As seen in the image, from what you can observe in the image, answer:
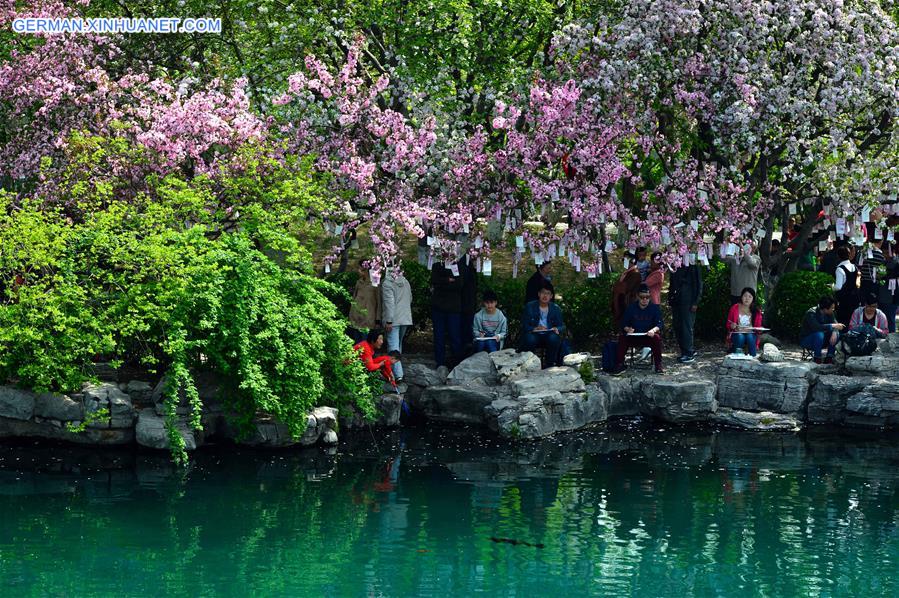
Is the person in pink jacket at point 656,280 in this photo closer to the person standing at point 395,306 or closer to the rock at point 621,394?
the rock at point 621,394

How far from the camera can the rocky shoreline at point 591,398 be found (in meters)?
19.1

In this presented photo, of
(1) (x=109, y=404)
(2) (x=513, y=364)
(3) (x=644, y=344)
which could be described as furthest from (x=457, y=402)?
(1) (x=109, y=404)

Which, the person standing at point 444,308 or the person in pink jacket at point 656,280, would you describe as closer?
the person standing at point 444,308

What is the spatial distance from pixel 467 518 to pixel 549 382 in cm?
432

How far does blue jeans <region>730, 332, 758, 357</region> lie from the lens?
69.1 feet

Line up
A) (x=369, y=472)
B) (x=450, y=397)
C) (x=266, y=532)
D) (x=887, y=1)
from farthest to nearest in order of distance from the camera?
(x=887, y=1), (x=450, y=397), (x=369, y=472), (x=266, y=532)

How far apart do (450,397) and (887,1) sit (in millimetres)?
9430

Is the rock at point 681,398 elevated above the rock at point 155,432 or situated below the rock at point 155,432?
above

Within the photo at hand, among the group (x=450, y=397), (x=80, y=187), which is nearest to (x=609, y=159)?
(x=450, y=397)

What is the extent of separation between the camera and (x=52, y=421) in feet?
61.0

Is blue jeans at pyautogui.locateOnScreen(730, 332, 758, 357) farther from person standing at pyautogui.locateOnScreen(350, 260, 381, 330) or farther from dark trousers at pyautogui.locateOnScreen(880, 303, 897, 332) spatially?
person standing at pyautogui.locateOnScreen(350, 260, 381, 330)

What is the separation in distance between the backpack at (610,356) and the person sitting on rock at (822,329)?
9.44ft

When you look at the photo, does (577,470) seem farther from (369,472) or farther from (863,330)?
(863,330)

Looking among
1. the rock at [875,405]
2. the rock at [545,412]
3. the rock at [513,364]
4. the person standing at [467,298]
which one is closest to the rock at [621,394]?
the rock at [545,412]
